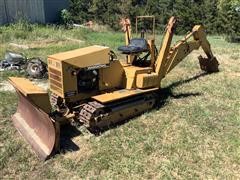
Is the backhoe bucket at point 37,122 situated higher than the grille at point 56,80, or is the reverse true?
the grille at point 56,80

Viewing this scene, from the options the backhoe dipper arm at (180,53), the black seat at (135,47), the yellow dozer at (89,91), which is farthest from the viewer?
the backhoe dipper arm at (180,53)

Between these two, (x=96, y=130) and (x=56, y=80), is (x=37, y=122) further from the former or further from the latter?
(x=96, y=130)

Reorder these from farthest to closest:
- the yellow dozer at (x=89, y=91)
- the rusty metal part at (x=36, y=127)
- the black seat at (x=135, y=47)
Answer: the black seat at (x=135, y=47), the yellow dozer at (x=89, y=91), the rusty metal part at (x=36, y=127)

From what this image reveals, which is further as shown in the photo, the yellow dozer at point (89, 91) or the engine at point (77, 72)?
the engine at point (77, 72)

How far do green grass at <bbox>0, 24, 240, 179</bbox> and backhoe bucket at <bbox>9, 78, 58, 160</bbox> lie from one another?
16 cm

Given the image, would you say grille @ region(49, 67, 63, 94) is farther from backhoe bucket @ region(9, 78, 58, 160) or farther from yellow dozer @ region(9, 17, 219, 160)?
backhoe bucket @ region(9, 78, 58, 160)

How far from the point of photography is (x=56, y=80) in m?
7.20

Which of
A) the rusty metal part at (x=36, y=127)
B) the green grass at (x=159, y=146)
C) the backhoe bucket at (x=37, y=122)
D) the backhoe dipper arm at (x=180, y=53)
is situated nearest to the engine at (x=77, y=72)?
the backhoe bucket at (x=37, y=122)

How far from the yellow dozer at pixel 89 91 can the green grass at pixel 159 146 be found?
0.24m

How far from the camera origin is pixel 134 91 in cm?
779

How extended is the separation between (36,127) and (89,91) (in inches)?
46.7

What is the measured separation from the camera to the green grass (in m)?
5.95

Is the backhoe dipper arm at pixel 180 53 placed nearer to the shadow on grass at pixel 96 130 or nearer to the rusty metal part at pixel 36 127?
the shadow on grass at pixel 96 130

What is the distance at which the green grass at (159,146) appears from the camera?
595 centimetres
